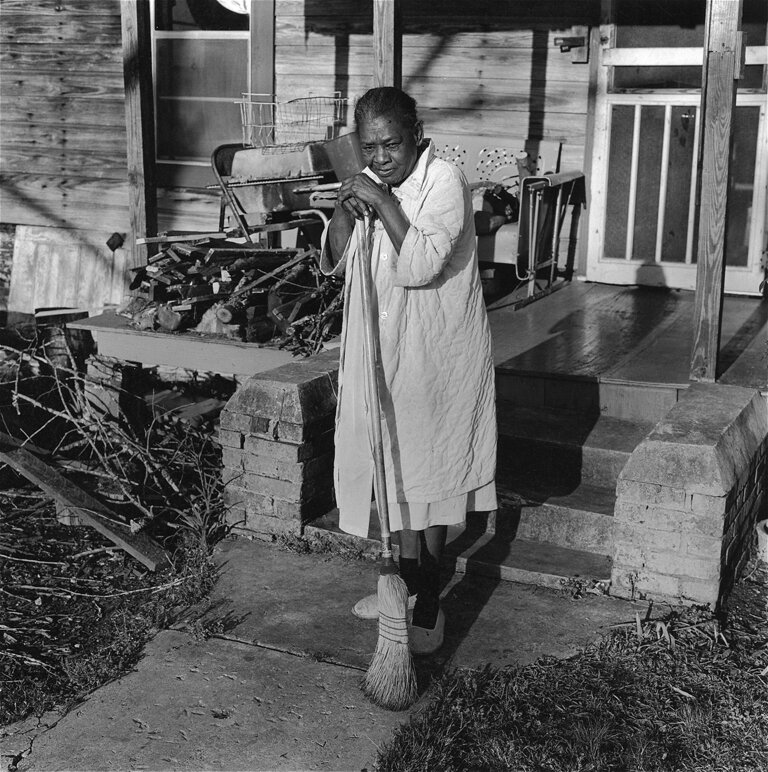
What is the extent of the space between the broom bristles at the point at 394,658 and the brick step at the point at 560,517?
138cm

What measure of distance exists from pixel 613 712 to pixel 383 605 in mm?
855

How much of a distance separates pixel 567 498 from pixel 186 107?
6501 millimetres

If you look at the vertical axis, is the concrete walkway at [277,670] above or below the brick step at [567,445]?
below

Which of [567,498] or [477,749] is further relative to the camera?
[567,498]

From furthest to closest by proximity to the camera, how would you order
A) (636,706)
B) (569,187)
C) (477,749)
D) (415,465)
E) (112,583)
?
(569,187) → (112,583) → (415,465) → (636,706) → (477,749)

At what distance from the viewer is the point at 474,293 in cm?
360

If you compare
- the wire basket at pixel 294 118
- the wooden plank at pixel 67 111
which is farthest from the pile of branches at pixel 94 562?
the wooden plank at pixel 67 111

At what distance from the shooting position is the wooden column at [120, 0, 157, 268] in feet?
24.9

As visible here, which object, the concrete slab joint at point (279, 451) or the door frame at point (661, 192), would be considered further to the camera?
the door frame at point (661, 192)

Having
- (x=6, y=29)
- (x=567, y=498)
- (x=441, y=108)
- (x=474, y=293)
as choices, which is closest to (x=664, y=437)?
(x=567, y=498)

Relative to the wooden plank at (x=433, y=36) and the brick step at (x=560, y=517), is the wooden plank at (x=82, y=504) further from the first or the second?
the wooden plank at (x=433, y=36)

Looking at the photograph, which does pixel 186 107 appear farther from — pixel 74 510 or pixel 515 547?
pixel 515 547

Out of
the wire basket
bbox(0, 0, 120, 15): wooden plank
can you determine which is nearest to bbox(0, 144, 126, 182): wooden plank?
bbox(0, 0, 120, 15): wooden plank

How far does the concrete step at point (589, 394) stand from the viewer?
5367 mm
